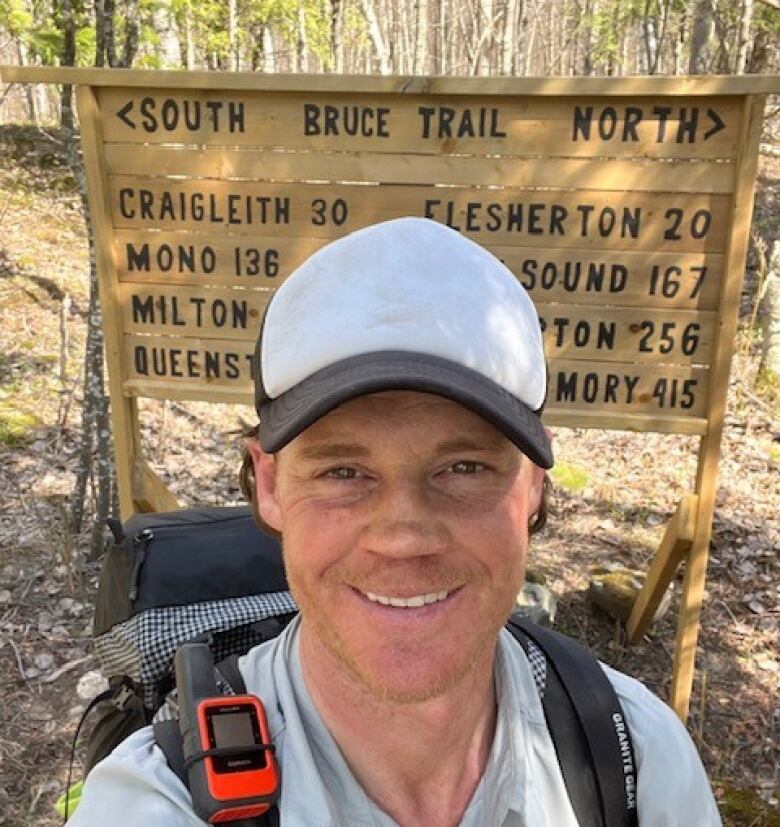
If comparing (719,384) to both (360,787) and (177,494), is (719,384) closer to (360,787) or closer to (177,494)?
(360,787)

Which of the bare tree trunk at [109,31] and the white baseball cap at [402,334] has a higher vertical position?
the bare tree trunk at [109,31]

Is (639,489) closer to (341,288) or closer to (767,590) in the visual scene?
(767,590)

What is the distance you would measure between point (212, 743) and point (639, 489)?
5153 millimetres

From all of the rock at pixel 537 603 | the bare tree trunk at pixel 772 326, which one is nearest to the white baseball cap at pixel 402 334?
the rock at pixel 537 603

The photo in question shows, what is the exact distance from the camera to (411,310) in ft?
4.14

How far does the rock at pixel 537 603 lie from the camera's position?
393 cm

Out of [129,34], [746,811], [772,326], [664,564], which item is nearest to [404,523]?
[746,811]

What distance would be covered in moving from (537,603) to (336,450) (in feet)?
9.94

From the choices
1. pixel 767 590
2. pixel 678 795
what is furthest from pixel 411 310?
pixel 767 590

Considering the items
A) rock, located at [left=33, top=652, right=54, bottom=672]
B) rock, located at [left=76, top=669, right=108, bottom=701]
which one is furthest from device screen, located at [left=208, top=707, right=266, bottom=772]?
rock, located at [left=33, top=652, right=54, bottom=672]

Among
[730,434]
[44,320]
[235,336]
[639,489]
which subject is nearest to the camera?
[235,336]

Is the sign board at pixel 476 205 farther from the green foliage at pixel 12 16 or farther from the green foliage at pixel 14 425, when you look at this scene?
the green foliage at pixel 12 16

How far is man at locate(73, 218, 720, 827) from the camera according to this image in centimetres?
125

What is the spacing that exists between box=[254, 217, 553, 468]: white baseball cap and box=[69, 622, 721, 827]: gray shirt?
1.30ft
